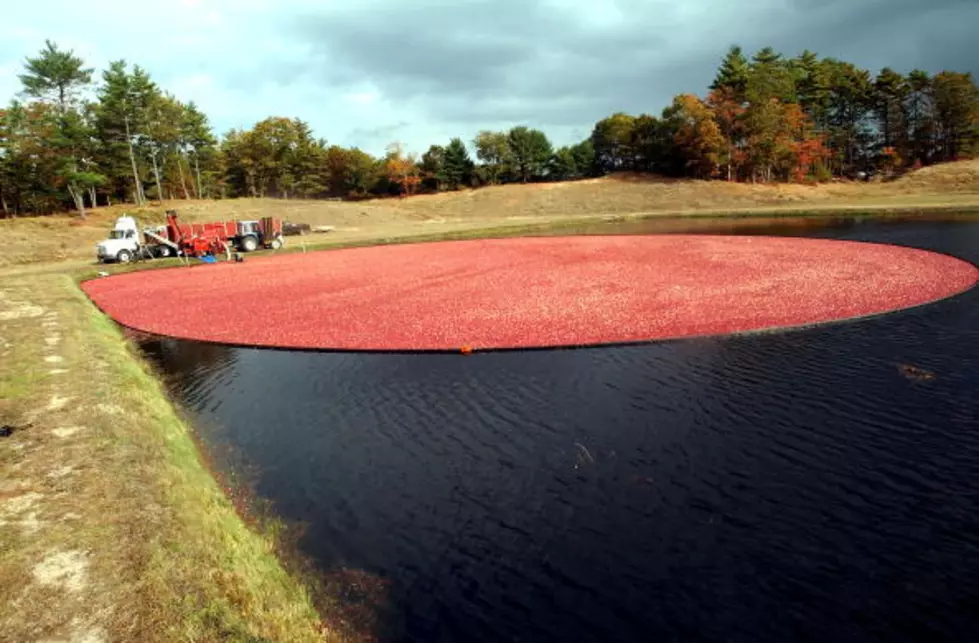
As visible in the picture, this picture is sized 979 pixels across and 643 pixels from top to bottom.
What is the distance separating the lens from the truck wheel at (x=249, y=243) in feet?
184

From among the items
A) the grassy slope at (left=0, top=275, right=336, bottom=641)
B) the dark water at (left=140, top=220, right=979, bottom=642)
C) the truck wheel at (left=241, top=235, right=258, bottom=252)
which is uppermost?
the truck wheel at (left=241, top=235, right=258, bottom=252)

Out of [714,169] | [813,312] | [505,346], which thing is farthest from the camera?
[714,169]

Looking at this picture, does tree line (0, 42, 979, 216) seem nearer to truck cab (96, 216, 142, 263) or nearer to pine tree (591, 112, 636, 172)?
pine tree (591, 112, 636, 172)

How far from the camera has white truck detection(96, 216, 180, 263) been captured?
50.5m

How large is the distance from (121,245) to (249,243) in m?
10.7

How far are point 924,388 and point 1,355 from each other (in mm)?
27433

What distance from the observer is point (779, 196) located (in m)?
88.5

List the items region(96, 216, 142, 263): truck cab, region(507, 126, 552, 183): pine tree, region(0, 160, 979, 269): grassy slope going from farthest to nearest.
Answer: region(507, 126, 552, 183): pine tree, region(0, 160, 979, 269): grassy slope, region(96, 216, 142, 263): truck cab

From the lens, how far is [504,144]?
5231 inches

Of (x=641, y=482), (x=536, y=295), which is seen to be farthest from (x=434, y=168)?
(x=641, y=482)

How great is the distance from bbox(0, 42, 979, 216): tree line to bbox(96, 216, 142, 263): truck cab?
31.7 m

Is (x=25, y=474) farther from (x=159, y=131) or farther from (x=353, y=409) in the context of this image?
(x=159, y=131)

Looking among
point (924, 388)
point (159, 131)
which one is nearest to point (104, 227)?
point (159, 131)

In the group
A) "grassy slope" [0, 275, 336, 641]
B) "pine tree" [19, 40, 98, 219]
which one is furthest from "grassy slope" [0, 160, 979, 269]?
"grassy slope" [0, 275, 336, 641]
